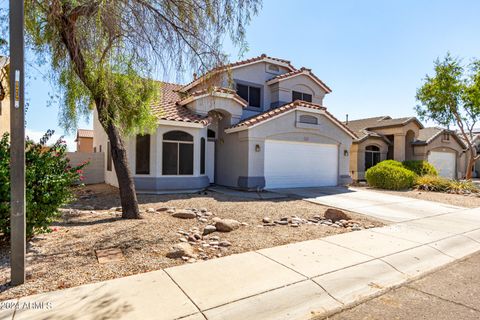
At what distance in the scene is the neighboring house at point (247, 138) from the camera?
42.7 feet

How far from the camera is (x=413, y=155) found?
24.2 metres

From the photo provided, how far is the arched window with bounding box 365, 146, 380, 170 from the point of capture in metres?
23.0

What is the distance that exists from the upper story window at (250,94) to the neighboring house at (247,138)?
0.18 ft

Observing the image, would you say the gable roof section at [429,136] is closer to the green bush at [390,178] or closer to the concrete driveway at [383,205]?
the green bush at [390,178]

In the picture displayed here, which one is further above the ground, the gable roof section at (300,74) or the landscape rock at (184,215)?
the gable roof section at (300,74)

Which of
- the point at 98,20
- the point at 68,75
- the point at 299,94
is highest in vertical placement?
the point at 299,94

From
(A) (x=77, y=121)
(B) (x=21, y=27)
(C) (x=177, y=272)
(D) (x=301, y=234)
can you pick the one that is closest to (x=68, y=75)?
(A) (x=77, y=121)

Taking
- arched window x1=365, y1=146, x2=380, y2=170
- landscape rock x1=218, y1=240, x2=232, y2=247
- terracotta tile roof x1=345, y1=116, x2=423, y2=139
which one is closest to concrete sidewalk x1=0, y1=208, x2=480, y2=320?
landscape rock x1=218, y1=240, x2=232, y2=247

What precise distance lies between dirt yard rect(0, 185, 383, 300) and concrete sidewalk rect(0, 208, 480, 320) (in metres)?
0.43

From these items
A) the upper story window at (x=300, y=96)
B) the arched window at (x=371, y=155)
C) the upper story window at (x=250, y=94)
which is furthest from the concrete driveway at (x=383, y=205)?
the arched window at (x=371, y=155)

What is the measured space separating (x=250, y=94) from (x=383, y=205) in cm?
967

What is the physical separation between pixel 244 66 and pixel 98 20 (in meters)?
11.7

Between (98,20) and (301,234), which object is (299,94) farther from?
(98,20)

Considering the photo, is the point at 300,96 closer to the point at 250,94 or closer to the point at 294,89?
the point at 294,89
